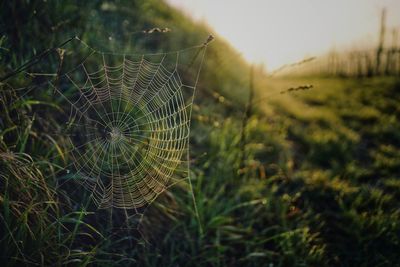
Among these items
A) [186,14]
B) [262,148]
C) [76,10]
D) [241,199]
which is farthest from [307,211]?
[186,14]

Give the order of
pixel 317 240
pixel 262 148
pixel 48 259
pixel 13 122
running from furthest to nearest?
1. pixel 262 148
2. pixel 317 240
3. pixel 13 122
4. pixel 48 259

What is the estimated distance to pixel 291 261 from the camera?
9.26 ft

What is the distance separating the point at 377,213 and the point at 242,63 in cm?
502

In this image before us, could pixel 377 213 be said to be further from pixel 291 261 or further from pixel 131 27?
pixel 131 27

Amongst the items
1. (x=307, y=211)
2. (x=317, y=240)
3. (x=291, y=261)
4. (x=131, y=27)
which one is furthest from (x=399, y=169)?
(x=131, y=27)

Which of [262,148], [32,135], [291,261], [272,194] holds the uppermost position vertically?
[32,135]

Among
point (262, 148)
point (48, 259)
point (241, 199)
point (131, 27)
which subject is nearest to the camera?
point (48, 259)

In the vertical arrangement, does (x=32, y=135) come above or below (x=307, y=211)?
above

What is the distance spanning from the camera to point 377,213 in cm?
345

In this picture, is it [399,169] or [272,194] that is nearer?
[272,194]

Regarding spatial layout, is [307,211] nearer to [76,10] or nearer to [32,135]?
[32,135]

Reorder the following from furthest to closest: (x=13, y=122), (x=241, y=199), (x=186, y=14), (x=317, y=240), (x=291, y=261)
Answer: (x=186, y=14)
(x=241, y=199)
(x=317, y=240)
(x=291, y=261)
(x=13, y=122)

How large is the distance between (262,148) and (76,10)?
2327 millimetres

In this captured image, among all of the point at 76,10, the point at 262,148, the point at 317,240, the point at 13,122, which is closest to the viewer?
the point at 13,122
